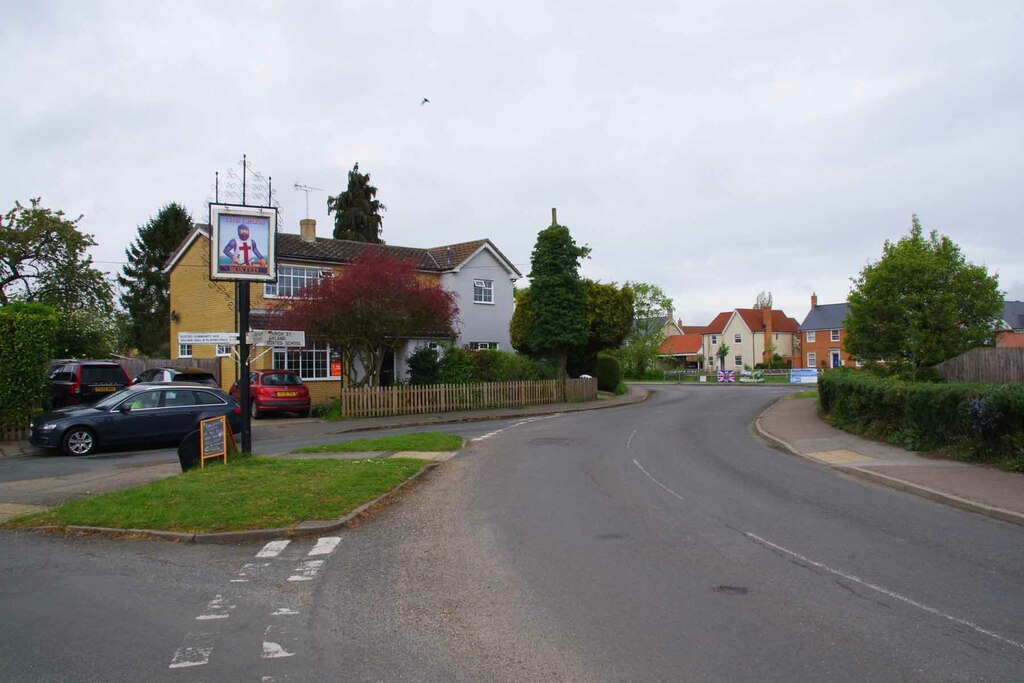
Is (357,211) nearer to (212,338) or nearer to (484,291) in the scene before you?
(484,291)

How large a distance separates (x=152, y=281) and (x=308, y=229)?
1025 inches

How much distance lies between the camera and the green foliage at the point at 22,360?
1828 centimetres

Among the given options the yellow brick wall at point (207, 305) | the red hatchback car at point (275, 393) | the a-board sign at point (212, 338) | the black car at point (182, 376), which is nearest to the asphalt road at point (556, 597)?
the a-board sign at point (212, 338)

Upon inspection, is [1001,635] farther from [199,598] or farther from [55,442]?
[55,442]

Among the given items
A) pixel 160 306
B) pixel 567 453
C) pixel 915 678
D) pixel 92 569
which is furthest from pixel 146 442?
pixel 160 306

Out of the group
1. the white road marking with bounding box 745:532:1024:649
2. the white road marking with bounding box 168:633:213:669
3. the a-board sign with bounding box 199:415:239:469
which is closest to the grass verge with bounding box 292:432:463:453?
the a-board sign with bounding box 199:415:239:469

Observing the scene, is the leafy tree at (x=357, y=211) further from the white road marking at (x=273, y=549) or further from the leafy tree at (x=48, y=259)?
the white road marking at (x=273, y=549)

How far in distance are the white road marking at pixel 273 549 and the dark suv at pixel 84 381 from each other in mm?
15810

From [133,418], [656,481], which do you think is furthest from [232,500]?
[133,418]

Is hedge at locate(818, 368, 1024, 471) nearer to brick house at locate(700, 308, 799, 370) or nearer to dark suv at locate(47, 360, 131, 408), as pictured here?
dark suv at locate(47, 360, 131, 408)

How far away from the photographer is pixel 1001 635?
5.39 m

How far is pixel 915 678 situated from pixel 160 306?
191ft

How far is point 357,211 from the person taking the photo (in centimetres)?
5947

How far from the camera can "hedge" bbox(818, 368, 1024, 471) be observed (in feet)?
42.1
